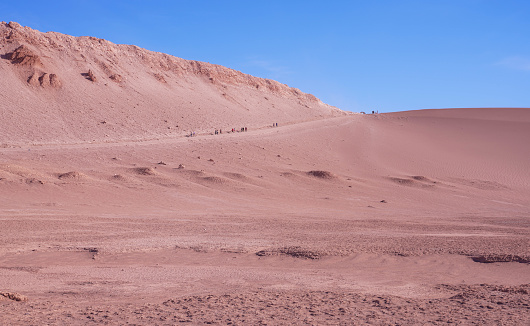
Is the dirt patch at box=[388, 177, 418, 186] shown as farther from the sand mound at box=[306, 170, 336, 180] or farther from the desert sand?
the sand mound at box=[306, 170, 336, 180]

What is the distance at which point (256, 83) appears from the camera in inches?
2584

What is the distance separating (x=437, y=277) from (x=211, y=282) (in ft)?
Answer: 11.6

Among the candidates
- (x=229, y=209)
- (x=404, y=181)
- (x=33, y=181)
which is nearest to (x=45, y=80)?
(x=33, y=181)

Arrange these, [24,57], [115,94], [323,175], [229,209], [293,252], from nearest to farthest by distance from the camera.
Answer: [293,252], [229,209], [323,175], [24,57], [115,94]

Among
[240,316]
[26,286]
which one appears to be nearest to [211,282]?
[240,316]

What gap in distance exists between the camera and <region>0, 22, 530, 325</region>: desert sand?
5.61m

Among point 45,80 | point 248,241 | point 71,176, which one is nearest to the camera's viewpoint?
point 248,241

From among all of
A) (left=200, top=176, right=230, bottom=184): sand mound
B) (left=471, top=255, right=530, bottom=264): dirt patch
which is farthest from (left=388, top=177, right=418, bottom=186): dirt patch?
(left=471, top=255, right=530, bottom=264): dirt patch

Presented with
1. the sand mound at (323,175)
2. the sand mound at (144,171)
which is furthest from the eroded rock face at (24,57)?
the sand mound at (323,175)

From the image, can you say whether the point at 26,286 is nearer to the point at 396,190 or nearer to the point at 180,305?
the point at 180,305

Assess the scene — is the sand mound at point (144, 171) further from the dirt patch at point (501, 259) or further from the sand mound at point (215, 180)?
the dirt patch at point (501, 259)

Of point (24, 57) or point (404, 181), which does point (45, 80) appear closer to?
→ point (24, 57)

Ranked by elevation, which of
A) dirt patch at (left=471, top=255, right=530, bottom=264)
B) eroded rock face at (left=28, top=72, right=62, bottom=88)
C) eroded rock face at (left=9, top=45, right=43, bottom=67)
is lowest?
dirt patch at (left=471, top=255, right=530, bottom=264)

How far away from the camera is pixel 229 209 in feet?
54.7
